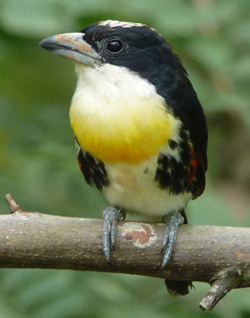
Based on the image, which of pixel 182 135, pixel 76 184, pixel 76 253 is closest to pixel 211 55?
pixel 182 135

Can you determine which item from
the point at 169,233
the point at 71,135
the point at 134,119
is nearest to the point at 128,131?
the point at 134,119

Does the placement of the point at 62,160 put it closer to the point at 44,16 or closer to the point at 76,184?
the point at 76,184

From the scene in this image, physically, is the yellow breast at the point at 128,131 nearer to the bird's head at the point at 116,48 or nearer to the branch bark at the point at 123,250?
the bird's head at the point at 116,48

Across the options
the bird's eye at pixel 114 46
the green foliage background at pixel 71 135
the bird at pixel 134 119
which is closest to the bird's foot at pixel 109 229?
the bird at pixel 134 119

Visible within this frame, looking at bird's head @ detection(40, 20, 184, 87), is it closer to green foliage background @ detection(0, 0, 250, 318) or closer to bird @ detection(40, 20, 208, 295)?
bird @ detection(40, 20, 208, 295)

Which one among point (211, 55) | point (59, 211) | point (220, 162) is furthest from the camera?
point (220, 162)

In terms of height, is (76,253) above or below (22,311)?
above

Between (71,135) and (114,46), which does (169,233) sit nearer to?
(114,46)
